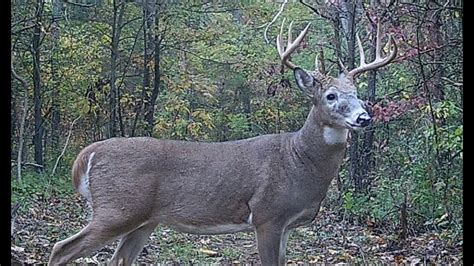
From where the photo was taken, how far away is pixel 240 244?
207 inches

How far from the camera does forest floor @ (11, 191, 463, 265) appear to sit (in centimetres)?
502

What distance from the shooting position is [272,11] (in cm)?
635

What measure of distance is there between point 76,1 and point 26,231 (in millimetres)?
2069

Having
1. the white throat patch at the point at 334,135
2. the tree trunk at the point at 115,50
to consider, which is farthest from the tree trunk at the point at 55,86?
the white throat patch at the point at 334,135

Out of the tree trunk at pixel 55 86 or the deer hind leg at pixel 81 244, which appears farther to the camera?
the tree trunk at pixel 55 86

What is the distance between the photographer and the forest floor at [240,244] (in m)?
5.02

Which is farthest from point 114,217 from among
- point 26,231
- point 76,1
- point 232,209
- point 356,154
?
point 76,1

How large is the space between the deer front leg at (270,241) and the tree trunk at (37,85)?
2.79m

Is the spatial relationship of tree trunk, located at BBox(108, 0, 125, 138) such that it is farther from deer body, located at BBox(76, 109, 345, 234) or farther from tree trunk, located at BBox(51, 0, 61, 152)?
deer body, located at BBox(76, 109, 345, 234)

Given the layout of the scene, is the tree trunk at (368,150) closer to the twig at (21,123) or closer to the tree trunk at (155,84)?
the tree trunk at (155,84)

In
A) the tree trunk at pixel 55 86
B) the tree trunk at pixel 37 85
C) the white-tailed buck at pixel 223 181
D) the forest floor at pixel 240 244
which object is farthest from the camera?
the tree trunk at pixel 55 86

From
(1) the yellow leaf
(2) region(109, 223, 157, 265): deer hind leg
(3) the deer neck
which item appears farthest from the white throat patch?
(1) the yellow leaf

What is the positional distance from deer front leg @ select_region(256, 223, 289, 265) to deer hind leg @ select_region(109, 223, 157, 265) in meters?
0.59

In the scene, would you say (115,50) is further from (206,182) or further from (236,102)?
(206,182)
